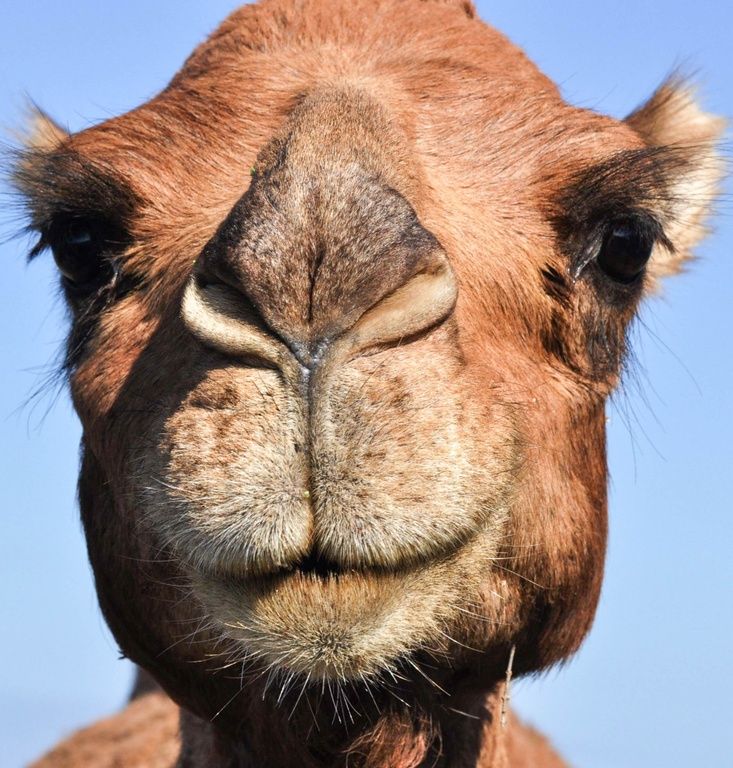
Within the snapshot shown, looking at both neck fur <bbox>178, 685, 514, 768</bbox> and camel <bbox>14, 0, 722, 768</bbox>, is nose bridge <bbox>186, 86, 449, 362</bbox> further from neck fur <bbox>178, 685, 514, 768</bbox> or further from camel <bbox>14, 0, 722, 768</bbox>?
neck fur <bbox>178, 685, 514, 768</bbox>

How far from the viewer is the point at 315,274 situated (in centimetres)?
348

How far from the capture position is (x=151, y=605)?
4531mm

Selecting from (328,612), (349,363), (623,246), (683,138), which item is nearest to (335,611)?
(328,612)

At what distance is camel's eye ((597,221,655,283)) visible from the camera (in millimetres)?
4785

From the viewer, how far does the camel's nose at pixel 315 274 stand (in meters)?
3.42

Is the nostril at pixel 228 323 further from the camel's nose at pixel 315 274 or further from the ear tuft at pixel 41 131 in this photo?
the ear tuft at pixel 41 131

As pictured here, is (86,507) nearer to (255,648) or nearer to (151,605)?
→ (151,605)

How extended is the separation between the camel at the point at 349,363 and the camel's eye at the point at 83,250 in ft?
0.04

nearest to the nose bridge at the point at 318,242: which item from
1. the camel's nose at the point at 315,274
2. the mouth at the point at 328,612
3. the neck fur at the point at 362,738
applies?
the camel's nose at the point at 315,274

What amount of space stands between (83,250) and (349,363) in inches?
75.0

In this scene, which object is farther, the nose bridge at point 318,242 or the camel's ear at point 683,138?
the camel's ear at point 683,138

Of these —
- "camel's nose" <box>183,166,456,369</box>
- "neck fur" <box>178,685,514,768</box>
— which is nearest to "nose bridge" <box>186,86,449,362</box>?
"camel's nose" <box>183,166,456,369</box>

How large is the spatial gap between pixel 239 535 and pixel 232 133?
2.02m

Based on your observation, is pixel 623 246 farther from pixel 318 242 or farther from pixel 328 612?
pixel 328 612
